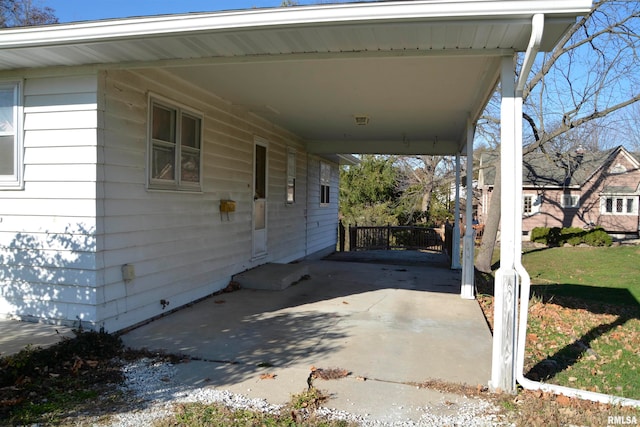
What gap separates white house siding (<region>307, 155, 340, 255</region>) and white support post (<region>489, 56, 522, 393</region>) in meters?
8.44

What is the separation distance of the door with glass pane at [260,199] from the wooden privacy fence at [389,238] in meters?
7.51

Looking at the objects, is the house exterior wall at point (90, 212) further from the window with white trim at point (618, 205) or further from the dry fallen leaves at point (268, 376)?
the window with white trim at point (618, 205)

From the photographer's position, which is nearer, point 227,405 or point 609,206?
point 227,405

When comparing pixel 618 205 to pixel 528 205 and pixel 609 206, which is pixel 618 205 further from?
pixel 528 205

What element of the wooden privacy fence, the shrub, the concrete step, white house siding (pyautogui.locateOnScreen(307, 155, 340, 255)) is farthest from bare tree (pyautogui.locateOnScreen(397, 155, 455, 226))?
the concrete step

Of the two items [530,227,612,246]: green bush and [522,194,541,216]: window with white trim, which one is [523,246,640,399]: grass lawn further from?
[522,194,541,216]: window with white trim

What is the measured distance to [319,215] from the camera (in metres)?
13.3

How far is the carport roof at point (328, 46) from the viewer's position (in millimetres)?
3379

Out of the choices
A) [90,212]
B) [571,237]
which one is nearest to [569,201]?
[571,237]

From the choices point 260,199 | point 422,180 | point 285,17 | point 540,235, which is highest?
point 422,180

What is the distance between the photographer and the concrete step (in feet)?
24.1

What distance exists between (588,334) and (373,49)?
4.57 metres

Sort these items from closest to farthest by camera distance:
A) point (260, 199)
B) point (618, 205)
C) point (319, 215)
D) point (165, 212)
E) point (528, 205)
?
point (165, 212) < point (260, 199) < point (319, 215) < point (618, 205) < point (528, 205)

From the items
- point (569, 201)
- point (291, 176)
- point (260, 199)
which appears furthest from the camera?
point (569, 201)
